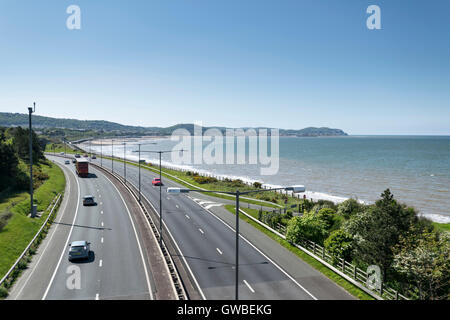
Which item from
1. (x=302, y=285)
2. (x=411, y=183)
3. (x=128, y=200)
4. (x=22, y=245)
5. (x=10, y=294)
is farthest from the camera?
(x=411, y=183)

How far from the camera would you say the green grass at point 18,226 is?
2554cm

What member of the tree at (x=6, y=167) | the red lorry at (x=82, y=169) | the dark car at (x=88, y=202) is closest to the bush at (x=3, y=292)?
the dark car at (x=88, y=202)

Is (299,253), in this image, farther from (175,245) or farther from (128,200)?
(128,200)

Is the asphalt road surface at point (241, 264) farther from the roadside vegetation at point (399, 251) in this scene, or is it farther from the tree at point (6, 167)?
the tree at point (6, 167)

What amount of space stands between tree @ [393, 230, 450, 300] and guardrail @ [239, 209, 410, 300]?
1613 mm

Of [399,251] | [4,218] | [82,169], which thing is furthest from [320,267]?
[82,169]

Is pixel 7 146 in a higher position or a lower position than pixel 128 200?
higher

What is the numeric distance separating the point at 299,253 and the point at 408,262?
32.1 feet

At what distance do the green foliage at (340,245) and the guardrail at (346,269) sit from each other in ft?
1.57

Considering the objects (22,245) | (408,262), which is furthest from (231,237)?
(22,245)

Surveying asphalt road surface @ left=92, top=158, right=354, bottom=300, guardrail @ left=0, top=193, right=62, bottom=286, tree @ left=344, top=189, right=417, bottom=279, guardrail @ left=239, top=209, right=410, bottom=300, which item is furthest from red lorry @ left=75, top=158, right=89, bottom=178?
tree @ left=344, top=189, right=417, bottom=279

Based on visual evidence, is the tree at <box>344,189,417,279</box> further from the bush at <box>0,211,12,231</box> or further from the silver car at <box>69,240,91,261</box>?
the bush at <box>0,211,12,231</box>

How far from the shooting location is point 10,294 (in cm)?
2003

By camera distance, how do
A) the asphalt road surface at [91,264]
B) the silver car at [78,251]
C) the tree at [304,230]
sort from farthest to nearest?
the tree at [304,230] → the silver car at [78,251] → the asphalt road surface at [91,264]
